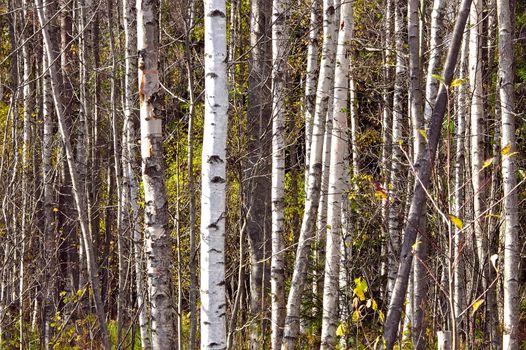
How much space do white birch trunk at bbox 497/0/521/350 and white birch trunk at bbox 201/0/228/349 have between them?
11.6ft

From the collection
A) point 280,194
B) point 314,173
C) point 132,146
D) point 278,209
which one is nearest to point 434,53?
point 314,173

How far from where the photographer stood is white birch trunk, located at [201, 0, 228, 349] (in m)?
4.68

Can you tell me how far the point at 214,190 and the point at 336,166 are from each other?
282 centimetres

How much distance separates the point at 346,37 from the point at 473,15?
220 centimetres

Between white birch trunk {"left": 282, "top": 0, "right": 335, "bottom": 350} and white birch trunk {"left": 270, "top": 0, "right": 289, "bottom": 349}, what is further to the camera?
white birch trunk {"left": 270, "top": 0, "right": 289, "bottom": 349}

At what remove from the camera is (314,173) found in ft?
24.0

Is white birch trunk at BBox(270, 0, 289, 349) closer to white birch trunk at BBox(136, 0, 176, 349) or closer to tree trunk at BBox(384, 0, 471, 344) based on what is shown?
white birch trunk at BBox(136, 0, 176, 349)

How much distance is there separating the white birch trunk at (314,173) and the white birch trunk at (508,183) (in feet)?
5.44

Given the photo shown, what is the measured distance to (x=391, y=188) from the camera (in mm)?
8500

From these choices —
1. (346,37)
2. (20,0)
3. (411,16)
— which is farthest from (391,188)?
(20,0)

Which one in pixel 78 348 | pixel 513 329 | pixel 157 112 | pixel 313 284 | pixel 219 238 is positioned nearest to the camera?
pixel 219 238

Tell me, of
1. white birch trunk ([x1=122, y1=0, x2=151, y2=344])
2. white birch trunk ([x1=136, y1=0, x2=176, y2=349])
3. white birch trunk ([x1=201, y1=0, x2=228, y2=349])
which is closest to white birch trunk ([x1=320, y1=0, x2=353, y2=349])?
white birch trunk ([x1=122, y1=0, x2=151, y2=344])

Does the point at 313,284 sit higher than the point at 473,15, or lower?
lower

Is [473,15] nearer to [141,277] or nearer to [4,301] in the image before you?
[141,277]
